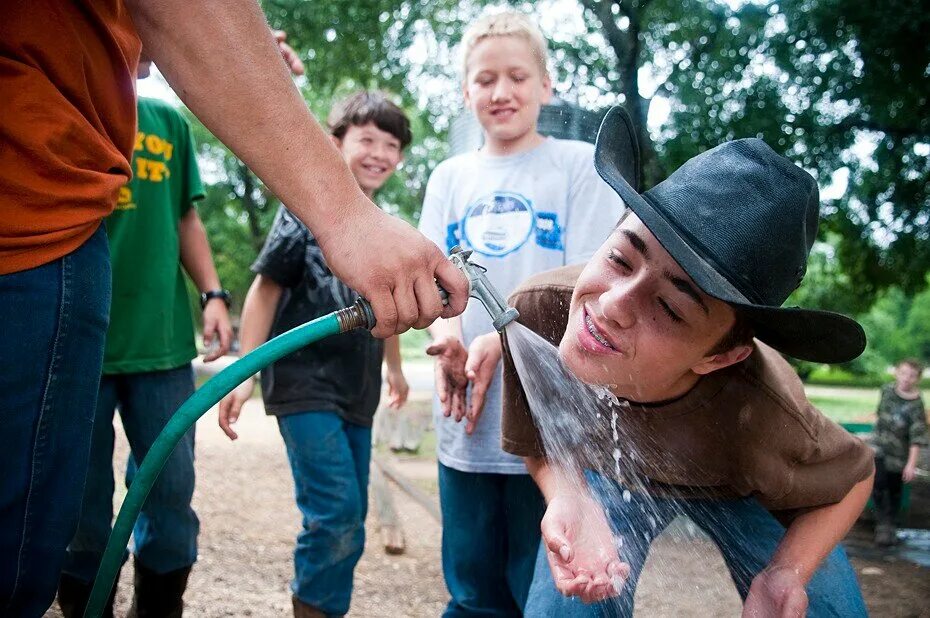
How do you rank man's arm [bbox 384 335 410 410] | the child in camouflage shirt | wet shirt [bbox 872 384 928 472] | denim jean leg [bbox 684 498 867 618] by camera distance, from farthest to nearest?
wet shirt [bbox 872 384 928 472]
the child in camouflage shirt
man's arm [bbox 384 335 410 410]
denim jean leg [bbox 684 498 867 618]

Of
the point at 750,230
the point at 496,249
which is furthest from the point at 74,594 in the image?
the point at 750,230

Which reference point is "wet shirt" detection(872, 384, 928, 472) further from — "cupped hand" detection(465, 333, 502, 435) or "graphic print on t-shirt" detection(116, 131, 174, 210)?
"graphic print on t-shirt" detection(116, 131, 174, 210)

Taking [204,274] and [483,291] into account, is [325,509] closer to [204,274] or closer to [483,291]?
[204,274]

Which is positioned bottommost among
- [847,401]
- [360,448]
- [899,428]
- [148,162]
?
[847,401]

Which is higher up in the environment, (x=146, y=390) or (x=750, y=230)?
(x=750, y=230)

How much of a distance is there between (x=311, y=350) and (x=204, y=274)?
1.67 feet

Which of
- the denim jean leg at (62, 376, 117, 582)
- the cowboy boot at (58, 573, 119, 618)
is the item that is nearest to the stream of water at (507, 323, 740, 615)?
the denim jean leg at (62, 376, 117, 582)

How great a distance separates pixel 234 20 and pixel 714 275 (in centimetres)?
102

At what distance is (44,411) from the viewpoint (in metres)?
1.31

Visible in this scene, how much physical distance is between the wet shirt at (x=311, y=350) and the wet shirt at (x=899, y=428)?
5048 mm

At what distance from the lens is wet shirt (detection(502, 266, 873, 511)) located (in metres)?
1.86

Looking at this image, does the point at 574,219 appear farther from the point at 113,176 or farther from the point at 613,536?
Result: the point at 113,176

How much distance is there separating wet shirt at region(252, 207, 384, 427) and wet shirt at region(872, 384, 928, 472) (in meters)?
5.05

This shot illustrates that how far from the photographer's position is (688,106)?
21.1 ft
